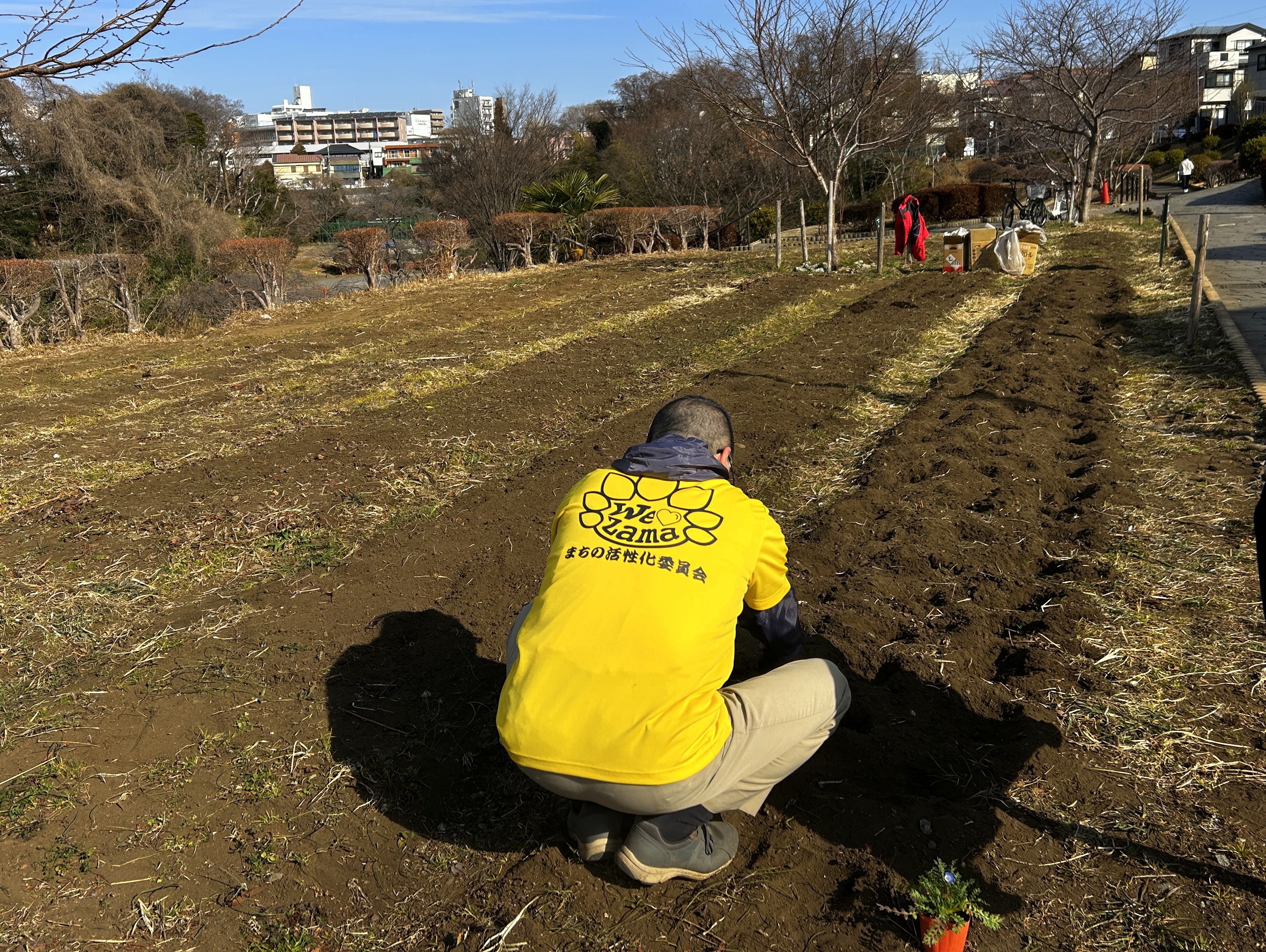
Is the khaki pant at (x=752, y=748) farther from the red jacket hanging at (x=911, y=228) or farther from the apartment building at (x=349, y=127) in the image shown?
the apartment building at (x=349, y=127)

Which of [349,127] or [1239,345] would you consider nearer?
[1239,345]

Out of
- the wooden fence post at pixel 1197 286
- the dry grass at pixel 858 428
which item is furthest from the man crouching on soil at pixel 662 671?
the wooden fence post at pixel 1197 286

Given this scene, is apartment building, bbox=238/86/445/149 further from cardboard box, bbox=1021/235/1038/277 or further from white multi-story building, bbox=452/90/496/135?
cardboard box, bbox=1021/235/1038/277

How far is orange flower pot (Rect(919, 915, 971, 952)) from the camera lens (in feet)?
7.26

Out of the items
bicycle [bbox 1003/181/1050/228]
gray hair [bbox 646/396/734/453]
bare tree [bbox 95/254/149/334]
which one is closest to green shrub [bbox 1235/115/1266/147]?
bicycle [bbox 1003/181/1050/228]

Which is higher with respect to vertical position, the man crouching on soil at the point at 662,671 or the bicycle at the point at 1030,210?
the bicycle at the point at 1030,210

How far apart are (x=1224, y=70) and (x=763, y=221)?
176 ft

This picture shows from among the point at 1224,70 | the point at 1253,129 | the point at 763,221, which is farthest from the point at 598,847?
the point at 1224,70

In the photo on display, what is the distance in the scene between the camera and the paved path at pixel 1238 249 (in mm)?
9336

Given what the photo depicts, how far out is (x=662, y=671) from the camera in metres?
2.16

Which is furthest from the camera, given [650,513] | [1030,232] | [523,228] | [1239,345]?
[523,228]

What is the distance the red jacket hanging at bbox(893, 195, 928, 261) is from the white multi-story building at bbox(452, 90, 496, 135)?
53.7 ft

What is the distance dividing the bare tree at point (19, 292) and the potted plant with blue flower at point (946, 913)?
13.0 m

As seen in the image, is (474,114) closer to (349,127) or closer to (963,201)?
(963,201)
